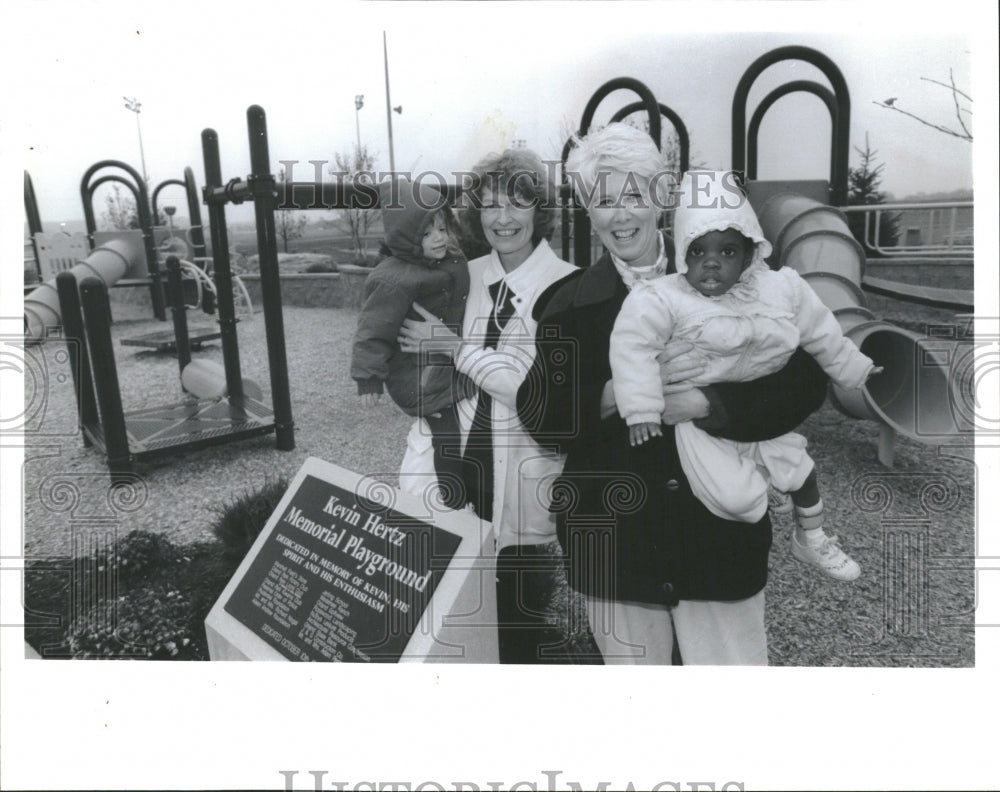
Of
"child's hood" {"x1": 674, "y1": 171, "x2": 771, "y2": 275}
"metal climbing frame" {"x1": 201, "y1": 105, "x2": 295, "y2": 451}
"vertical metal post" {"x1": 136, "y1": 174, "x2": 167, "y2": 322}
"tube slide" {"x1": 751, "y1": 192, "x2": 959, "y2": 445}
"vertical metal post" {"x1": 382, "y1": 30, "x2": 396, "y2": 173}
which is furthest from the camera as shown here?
"vertical metal post" {"x1": 136, "y1": 174, "x2": 167, "y2": 322}

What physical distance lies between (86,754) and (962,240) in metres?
3.59

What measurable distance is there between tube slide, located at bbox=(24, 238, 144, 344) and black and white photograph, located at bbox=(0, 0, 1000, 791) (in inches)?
0.8

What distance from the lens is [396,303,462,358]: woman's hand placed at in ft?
8.69

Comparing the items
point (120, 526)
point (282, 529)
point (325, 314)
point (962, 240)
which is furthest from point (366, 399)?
point (962, 240)

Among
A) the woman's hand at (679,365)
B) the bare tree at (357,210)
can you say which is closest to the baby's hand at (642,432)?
the woman's hand at (679,365)

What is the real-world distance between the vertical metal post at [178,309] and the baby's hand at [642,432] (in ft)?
6.16

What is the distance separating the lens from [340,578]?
2.71m

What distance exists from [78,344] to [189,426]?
54 cm

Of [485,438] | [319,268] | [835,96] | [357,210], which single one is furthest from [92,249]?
[835,96]

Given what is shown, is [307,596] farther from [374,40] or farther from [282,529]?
[374,40]

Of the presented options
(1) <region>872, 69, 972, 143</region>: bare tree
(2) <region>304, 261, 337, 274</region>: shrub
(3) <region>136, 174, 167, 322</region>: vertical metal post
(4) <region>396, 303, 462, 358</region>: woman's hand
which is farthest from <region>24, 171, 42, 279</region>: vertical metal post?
(1) <region>872, 69, 972, 143</region>: bare tree

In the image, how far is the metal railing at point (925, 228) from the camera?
8.16 ft

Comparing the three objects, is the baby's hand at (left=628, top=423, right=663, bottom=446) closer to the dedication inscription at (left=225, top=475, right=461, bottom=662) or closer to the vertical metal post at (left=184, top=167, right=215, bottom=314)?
the dedication inscription at (left=225, top=475, right=461, bottom=662)

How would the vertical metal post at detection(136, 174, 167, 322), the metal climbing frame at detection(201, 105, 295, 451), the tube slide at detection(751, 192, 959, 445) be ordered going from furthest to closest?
the vertical metal post at detection(136, 174, 167, 322) < the metal climbing frame at detection(201, 105, 295, 451) < the tube slide at detection(751, 192, 959, 445)
